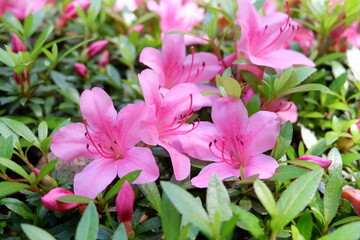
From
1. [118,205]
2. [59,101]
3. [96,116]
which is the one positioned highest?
[96,116]

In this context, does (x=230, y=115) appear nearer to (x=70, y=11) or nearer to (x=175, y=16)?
(x=175, y=16)

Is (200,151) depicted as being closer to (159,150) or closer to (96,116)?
(159,150)

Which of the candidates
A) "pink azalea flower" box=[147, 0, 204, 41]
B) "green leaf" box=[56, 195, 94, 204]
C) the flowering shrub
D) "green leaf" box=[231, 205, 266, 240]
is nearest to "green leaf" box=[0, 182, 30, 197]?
the flowering shrub

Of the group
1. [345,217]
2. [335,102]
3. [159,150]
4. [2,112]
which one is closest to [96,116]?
[159,150]

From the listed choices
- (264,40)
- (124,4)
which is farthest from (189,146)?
(124,4)

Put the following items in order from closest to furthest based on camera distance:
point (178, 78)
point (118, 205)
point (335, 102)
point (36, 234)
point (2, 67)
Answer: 1. point (36, 234)
2. point (118, 205)
3. point (178, 78)
4. point (335, 102)
5. point (2, 67)

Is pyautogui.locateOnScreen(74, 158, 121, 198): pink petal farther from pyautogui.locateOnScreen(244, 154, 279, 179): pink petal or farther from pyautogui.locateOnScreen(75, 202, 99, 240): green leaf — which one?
pyautogui.locateOnScreen(244, 154, 279, 179): pink petal
